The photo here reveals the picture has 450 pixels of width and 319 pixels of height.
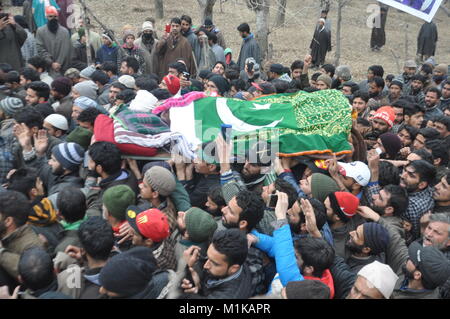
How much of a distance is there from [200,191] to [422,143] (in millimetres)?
2448

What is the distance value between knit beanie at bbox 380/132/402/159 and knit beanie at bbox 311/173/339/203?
1.33 metres

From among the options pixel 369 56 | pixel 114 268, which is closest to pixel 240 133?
pixel 114 268

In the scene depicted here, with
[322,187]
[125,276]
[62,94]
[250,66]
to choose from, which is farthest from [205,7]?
[125,276]

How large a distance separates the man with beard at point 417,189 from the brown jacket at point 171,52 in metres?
4.84

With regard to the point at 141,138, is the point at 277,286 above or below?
below

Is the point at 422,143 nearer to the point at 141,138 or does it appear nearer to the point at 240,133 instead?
the point at 240,133

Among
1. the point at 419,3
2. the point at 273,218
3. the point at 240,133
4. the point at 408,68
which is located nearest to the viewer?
the point at 273,218

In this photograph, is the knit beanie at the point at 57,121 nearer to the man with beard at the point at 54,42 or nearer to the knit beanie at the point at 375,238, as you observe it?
the knit beanie at the point at 375,238

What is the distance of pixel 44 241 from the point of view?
3.14 m

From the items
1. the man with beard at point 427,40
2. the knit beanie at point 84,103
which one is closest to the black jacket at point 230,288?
the knit beanie at point 84,103

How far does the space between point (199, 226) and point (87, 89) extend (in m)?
3.43

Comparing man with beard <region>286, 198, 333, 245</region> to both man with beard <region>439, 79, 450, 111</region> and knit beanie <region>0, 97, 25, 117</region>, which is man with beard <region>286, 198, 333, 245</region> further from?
man with beard <region>439, 79, 450, 111</region>

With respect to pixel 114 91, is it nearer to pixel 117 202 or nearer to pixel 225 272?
pixel 117 202

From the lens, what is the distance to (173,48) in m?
7.97
